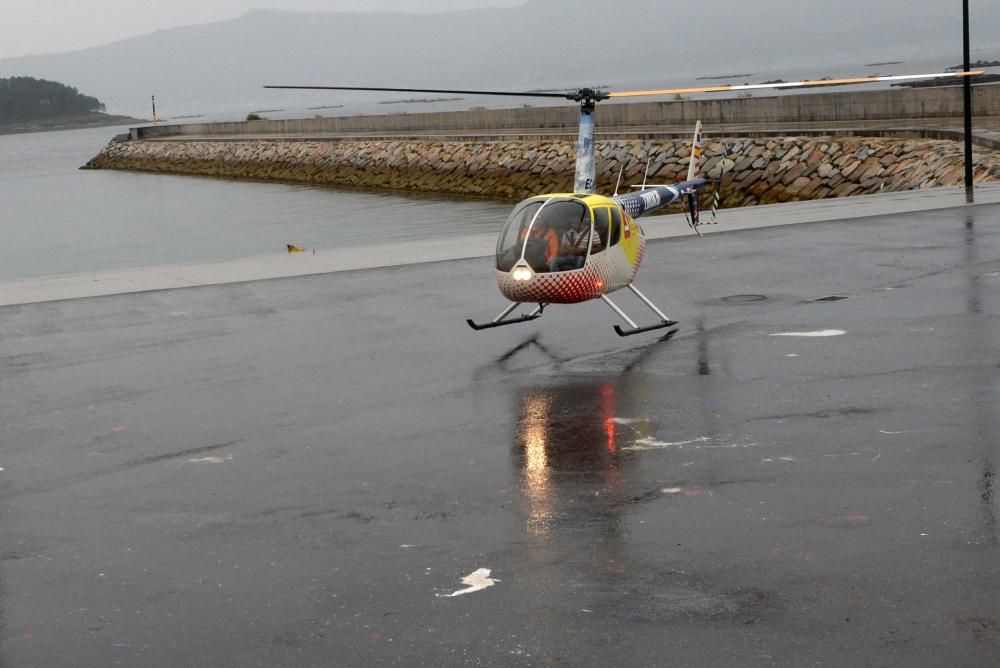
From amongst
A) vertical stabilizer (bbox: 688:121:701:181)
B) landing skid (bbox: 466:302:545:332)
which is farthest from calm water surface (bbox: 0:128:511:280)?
landing skid (bbox: 466:302:545:332)

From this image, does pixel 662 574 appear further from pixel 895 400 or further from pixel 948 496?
pixel 895 400

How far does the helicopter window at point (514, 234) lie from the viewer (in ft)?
45.6

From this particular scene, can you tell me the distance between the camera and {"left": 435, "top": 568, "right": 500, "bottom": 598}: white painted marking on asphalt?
7243mm

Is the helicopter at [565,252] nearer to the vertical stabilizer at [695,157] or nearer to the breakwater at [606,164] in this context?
the vertical stabilizer at [695,157]

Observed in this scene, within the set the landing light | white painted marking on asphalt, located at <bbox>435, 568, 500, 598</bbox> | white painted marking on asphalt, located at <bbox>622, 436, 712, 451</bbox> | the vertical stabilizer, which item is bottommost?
white painted marking on asphalt, located at <bbox>435, 568, 500, 598</bbox>

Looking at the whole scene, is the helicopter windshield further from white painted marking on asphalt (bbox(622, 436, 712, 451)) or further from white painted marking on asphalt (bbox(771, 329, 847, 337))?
white painted marking on asphalt (bbox(622, 436, 712, 451))

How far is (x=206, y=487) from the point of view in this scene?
9547 millimetres

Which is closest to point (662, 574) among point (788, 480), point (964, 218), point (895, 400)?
point (788, 480)

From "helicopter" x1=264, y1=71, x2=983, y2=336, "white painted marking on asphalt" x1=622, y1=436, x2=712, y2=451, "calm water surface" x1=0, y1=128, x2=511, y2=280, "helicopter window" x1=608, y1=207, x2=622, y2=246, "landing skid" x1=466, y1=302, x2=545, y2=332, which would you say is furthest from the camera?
"calm water surface" x1=0, y1=128, x2=511, y2=280

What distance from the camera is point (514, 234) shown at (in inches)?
552

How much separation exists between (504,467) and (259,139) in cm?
8471

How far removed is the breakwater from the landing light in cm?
2105

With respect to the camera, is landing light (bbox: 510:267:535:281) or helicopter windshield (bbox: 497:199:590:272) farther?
helicopter windshield (bbox: 497:199:590:272)

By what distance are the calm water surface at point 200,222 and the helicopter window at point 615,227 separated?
21.7 m
